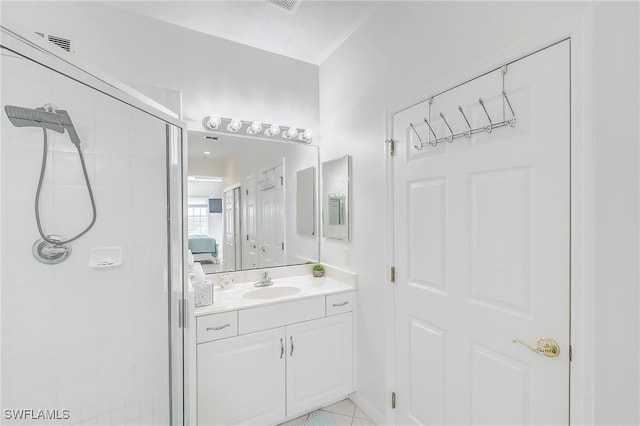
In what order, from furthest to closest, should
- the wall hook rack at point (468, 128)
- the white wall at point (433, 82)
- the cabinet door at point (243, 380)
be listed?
the cabinet door at point (243, 380)
the wall hook rack at point (468, 128)
the white wall at point (433, 82)

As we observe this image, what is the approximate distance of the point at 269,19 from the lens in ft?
6.64

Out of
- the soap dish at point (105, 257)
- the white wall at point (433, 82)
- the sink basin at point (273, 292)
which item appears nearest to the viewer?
the white wall at point (433, 82)

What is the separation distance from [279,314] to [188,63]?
1.94 metres

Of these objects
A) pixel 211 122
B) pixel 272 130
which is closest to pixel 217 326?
pixel 211 122

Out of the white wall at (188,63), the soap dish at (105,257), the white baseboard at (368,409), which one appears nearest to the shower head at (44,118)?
the white wall at (188,63)

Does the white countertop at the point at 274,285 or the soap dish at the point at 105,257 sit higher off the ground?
the soap dish at the point at 105,257

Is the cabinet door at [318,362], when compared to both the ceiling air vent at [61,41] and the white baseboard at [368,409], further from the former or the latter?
the ceiling air vent at [61,41]

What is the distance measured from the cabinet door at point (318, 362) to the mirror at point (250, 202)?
2.23 ft

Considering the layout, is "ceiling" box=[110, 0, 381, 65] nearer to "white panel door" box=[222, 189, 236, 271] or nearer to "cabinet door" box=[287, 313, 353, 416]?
"white panel door" box=[222, 189, 236, 271]

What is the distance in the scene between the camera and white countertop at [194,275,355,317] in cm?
172

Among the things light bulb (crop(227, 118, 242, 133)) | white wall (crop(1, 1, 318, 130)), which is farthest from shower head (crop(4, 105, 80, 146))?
light bulb (crop(227, 118, 242, 133))

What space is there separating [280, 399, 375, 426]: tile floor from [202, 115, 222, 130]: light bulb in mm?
2184

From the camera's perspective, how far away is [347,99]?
7.30 ft

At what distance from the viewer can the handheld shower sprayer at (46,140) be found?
A: 1.26 meters
